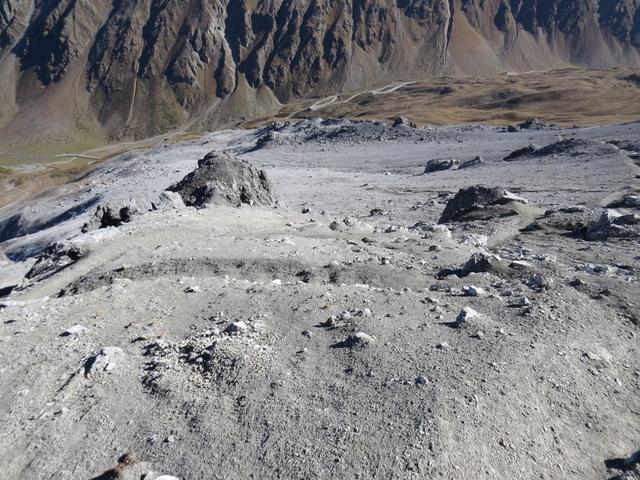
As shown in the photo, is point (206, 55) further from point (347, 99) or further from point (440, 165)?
point (440, 165)

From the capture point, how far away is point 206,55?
535ft

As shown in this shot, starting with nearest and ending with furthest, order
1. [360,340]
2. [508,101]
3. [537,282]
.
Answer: [360,340]
[537,282]
[508,101]

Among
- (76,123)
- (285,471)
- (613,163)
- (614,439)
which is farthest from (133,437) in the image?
(76,123)

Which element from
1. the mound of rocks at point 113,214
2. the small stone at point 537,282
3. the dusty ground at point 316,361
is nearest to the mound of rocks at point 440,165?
the dusty ground at point 316,361

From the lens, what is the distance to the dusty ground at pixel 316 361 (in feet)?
15.9

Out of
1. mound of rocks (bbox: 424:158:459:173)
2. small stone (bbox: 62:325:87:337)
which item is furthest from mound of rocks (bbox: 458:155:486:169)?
small stone (bbox: 62:325:87:337)

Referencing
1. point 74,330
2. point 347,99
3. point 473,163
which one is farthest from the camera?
point 347,99

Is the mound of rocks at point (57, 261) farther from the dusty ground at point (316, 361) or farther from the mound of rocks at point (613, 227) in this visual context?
the mound of rocks at point (613, 227)

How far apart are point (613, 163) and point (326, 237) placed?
2219 centimetres

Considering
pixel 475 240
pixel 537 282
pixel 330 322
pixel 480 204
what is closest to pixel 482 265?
pixel 537 282

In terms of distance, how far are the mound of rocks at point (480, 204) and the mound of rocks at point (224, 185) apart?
6.70 m

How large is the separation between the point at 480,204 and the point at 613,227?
474cm

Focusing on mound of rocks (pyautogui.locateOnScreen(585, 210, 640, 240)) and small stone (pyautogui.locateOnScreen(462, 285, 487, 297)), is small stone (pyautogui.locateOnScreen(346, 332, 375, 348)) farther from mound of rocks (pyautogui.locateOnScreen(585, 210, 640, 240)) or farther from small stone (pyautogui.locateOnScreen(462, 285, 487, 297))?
mound of rocks (pyautogui.locateOnScreen(585, 210, 640, 240))

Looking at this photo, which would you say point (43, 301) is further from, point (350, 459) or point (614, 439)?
point (614, 439)
